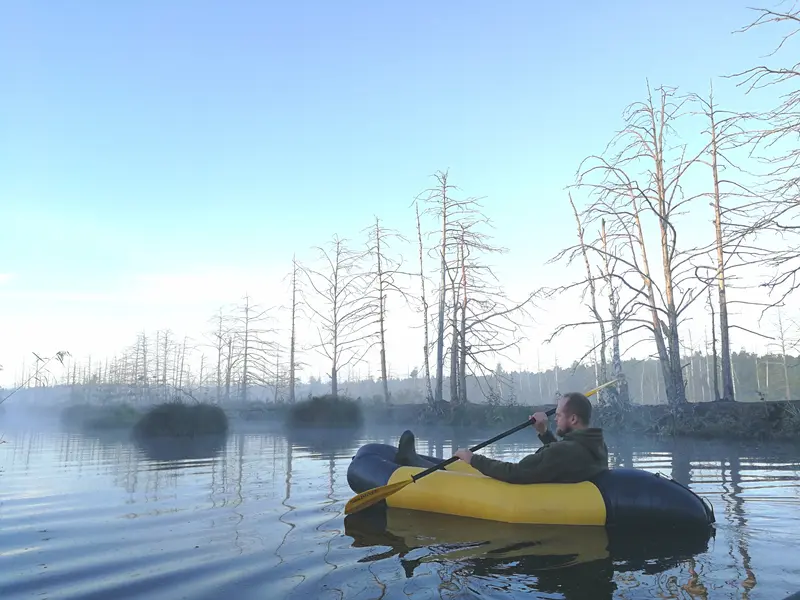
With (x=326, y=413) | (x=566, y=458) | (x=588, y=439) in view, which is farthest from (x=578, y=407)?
(x=326, y=413)

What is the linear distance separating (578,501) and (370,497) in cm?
192

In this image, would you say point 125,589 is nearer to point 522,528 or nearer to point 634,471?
point 522,528

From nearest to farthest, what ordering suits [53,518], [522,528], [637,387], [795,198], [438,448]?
[522,528] < [53,518] < [795,198] < [438,448] < [637,387]

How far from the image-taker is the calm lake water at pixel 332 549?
11.1 ft

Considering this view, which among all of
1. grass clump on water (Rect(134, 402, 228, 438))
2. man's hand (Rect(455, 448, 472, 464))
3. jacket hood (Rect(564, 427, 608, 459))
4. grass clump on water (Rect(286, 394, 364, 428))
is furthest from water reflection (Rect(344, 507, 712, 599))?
grass clump on water (Rect(286, 394, 364, 428))

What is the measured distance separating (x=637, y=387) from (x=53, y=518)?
8122cm

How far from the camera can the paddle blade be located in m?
5.49

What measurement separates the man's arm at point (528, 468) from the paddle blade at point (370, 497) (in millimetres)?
819

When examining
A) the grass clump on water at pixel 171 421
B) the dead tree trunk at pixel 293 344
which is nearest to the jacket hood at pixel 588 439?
the grass clump on water at pixel 171 421

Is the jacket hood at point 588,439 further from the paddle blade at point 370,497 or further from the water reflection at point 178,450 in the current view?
the water reflection at point 178,450

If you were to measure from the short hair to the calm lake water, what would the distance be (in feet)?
3.05

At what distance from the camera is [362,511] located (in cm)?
579

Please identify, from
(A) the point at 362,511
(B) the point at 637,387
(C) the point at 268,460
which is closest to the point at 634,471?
(A) the point at 362,511

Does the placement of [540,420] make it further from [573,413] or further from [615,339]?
[615,339]
